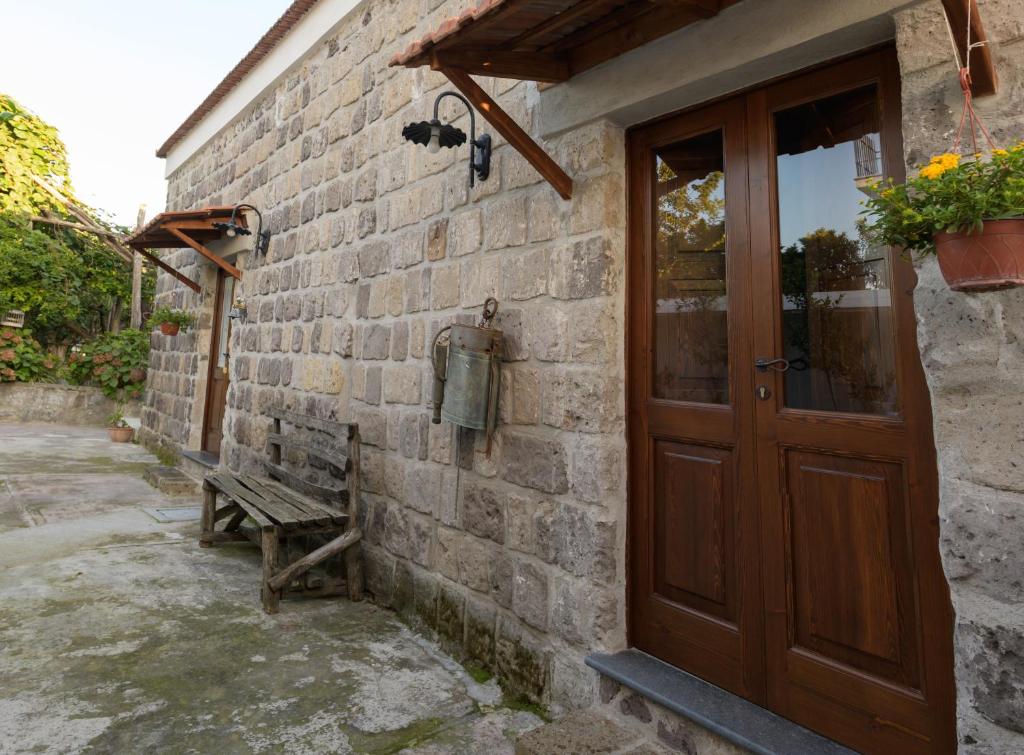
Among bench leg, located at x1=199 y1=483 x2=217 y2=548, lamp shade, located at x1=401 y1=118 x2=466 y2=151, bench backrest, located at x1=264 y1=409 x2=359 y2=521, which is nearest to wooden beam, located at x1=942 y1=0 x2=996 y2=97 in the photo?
lamp shade, located at x1=401 y1=118 x2=466 y2=151

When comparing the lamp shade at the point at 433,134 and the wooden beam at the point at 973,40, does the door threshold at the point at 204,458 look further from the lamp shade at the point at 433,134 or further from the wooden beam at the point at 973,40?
the wooden beam at the point at 973,40

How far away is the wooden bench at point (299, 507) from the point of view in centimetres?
295

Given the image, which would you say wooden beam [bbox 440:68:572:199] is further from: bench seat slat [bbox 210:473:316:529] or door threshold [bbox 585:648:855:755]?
bench seat slat [bbox 210:473:316:529]

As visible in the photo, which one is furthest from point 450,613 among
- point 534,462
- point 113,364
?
point 113,364

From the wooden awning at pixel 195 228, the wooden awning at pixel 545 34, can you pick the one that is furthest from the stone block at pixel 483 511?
the wooden awning at pixel 195 228

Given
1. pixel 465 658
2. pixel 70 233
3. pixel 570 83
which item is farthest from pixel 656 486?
pixel 70 233

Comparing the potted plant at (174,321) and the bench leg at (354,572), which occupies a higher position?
the potted plant at (174,321)

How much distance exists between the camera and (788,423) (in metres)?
1.74

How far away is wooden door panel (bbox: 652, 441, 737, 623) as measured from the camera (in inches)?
74.2

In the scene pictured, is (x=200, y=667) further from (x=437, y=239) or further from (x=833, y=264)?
(x=833, y=264)

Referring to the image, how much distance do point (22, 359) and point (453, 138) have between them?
33.6ft

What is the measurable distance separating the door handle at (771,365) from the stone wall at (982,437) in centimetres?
40

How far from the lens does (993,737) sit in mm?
1249

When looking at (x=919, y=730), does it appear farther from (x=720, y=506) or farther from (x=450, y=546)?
(x=450, y=546)
